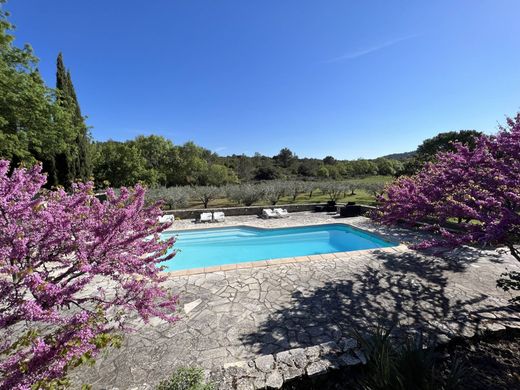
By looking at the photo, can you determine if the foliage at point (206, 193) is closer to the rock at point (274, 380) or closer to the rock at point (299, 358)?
the rock at point (299, 358)

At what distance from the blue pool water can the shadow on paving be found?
15.0 ft

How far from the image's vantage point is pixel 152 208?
3707mm

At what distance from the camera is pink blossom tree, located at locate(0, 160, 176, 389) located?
5.80 ft

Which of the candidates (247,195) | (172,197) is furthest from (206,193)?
(247,195)

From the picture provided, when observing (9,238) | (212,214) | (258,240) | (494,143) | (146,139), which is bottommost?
(258,240)

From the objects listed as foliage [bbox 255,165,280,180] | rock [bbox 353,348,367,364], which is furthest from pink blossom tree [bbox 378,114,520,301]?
foliage [bbox 255,165,280,180]

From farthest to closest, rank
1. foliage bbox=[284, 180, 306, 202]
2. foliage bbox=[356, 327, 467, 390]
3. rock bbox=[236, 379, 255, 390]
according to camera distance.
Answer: foliage bbox=[284, 180, 306, 202] → rock bbox=[236, 379, 255, 390] → foliage bbox=[356, 327, 467, 390]

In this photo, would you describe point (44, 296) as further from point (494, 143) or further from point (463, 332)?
point (494, 143)

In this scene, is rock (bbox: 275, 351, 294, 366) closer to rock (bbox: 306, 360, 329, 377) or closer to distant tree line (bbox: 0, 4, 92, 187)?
rock (bbox: 306, 360, 329, 377)

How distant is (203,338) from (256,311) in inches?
45.1

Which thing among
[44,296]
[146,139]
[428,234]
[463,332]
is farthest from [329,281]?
[146,139]

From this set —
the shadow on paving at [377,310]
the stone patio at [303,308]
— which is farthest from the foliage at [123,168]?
the shadow on paving at [377,310]

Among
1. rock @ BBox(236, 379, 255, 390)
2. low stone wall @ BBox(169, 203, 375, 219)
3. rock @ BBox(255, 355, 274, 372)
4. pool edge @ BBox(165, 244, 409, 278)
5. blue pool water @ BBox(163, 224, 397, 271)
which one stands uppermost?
low stone wall @ BBox(169, 203, 375, 219)

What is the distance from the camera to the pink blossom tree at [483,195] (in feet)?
9.71
